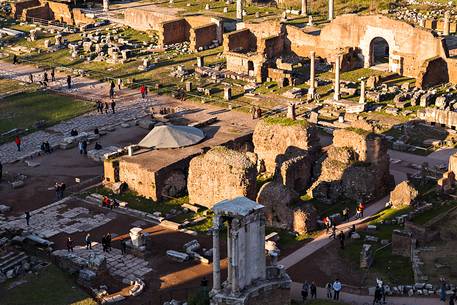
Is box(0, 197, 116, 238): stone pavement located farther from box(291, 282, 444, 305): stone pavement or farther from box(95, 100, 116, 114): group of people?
box(95, 100, 116, 114): group of people

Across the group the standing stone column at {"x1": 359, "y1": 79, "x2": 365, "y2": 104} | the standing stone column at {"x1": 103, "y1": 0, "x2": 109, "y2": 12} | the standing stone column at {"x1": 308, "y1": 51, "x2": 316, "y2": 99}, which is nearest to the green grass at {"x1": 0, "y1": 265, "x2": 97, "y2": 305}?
the standing stone column at {"x1": 359, "y1": 79, "x2": 365, "y2": 104}

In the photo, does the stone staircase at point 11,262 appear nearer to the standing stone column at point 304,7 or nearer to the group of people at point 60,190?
the group of people at point 60,190

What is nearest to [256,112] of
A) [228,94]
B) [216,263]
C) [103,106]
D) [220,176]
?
[228,94]

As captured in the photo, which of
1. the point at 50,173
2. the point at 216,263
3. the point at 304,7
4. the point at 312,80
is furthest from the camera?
the point at 304,7

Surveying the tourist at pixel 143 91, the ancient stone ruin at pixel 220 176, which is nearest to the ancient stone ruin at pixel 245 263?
the ancient stone ruin at pixel 220 176

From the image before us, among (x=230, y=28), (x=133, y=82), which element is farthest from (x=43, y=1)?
(x=133, y=82)

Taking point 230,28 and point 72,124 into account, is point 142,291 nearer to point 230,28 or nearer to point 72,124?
point 72,124

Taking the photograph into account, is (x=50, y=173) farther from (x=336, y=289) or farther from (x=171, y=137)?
(x=336, y=289)

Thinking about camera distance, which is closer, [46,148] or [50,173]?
[50,173]
